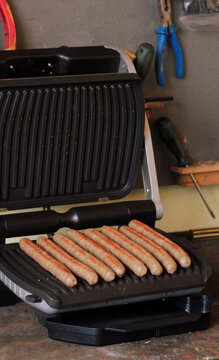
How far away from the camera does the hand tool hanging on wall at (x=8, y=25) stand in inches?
94.0

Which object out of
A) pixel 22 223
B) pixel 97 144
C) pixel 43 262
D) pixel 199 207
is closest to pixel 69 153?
pixel 97 144

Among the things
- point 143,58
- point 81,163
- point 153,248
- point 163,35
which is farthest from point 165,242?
point 163,35

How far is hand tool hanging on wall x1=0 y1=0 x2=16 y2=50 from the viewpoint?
239 cm

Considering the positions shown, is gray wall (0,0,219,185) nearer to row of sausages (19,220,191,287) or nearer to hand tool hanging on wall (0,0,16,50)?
hand tool hanging on wall (0,0,16,50)

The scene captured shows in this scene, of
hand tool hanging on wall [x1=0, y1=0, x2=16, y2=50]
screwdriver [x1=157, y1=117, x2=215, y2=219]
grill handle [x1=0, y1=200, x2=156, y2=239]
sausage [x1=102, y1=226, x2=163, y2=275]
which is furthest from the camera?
screwdriver [x1=157, y1=117, x2=215, y2=219]

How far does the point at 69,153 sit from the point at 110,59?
330mm

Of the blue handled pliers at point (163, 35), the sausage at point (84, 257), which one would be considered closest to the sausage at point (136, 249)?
the sausage at point (84, 257)

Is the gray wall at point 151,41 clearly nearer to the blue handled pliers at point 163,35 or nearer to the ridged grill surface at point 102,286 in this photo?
the blue handled pliers at point 163,35

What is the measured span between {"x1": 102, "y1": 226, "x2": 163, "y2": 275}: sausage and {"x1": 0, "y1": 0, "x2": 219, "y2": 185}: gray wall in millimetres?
736

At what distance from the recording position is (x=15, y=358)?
1718 mm

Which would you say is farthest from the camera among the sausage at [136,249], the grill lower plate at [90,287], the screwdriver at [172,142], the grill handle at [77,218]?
the screwdriver at [172,142]

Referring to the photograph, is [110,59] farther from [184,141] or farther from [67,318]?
[67,318]

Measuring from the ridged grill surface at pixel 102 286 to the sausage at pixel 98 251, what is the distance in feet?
0.10

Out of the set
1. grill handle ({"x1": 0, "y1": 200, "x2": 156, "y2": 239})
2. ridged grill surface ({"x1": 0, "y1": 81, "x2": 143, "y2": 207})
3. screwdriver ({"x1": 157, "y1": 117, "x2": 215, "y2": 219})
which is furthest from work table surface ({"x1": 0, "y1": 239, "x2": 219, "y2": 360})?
screwdriver ({"x1": 157, "y1": 117, "x2": 215, "y2": 219})
